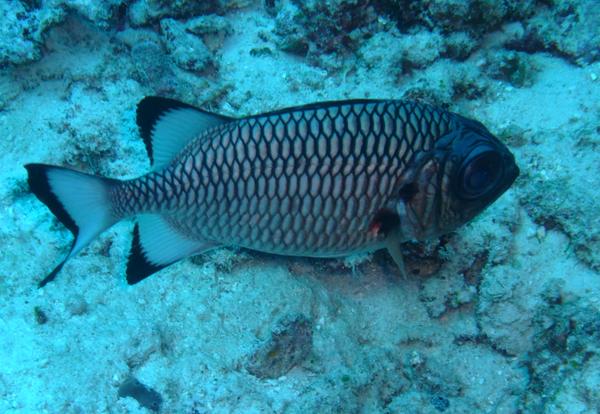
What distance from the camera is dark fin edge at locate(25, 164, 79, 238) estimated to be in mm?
2836

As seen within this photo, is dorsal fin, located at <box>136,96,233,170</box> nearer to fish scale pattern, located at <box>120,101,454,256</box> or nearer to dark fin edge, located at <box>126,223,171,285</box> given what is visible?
fish scale pattern, located at <box>120,101,454,256</box>

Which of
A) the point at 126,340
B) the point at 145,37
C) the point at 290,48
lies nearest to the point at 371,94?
the point at 290,48

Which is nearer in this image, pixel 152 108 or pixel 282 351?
pixel 152 108

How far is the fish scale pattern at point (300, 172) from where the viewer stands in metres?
2.76

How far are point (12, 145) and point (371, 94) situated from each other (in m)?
3.60

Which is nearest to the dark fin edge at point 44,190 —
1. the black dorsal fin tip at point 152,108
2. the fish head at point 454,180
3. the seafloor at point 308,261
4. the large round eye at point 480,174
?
the black dorsal fin tip at point 152,108

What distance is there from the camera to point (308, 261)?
13.2 ft

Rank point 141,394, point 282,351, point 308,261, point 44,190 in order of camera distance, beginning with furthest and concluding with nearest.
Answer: point 308,261
point 282,351
point 141,394
point 44,190

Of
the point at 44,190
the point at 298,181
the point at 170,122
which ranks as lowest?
the point at 298,181

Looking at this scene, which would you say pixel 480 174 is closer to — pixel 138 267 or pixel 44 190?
pixel 138 267

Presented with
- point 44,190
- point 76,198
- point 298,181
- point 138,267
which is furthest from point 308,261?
point 44,190

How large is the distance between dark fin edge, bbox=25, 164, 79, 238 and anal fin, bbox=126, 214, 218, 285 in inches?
15.9

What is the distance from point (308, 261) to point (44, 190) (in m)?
2.14

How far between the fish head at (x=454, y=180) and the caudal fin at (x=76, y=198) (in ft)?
6.33
